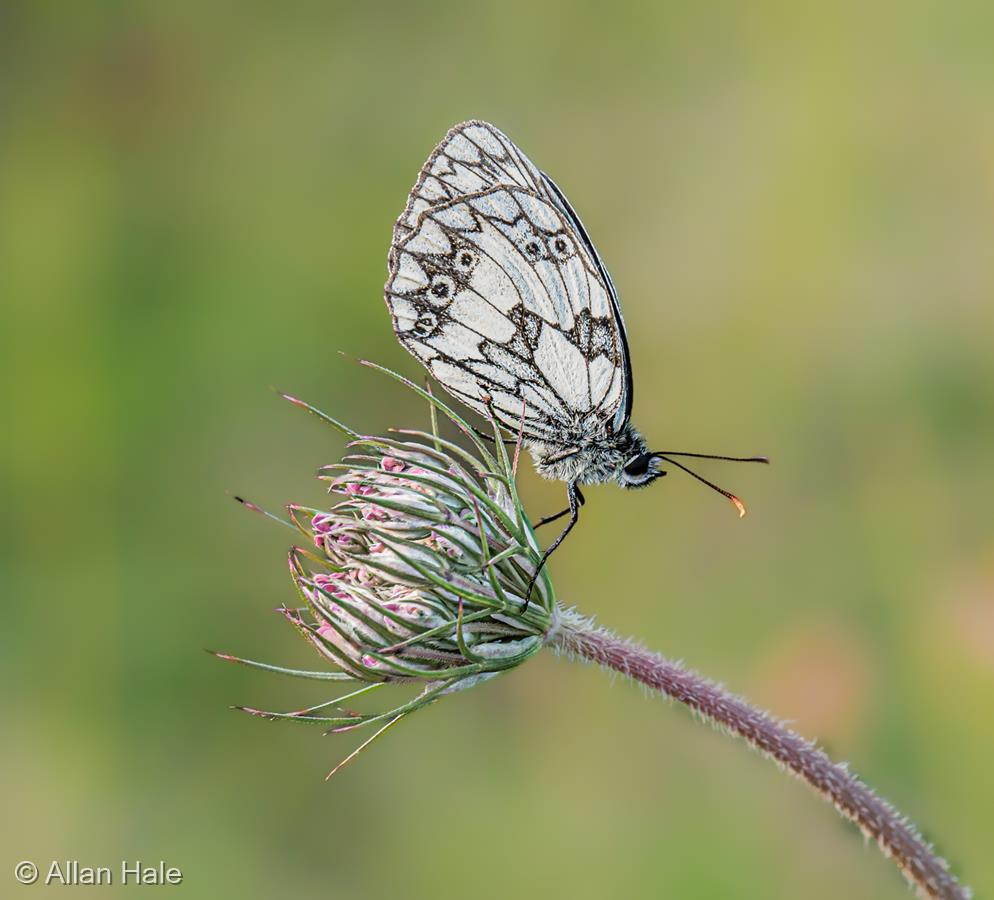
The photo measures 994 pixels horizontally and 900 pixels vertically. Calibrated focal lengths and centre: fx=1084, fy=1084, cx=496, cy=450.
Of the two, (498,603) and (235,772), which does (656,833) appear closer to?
(235,772)

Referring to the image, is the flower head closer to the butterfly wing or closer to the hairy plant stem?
the hairy plant stem

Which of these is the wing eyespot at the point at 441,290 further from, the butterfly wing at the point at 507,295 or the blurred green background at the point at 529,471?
the blurred green background at the point at 529,471

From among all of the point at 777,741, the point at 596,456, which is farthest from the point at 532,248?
the point at 777,741

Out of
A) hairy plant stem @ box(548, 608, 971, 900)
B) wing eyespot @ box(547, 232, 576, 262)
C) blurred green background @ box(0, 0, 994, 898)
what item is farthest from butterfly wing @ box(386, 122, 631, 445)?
blurred green background @ box(0, 0, 994, 898)

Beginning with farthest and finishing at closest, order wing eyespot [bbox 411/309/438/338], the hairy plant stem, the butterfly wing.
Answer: wing eyespot [bbox 411/309/438/338], the butterfly wing, the hairy plant stem

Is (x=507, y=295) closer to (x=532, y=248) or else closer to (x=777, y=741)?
(x=532, y=248)

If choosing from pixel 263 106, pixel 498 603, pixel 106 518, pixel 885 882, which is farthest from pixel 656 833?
pixel 263 106

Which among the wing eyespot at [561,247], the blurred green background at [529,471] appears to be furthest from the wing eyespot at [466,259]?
the blurred green background at [529,471]
